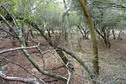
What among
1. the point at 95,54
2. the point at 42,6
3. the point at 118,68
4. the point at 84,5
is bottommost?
the point at 118,68

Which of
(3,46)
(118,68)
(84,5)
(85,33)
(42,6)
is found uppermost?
(84,5)

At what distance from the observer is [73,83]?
9.45 m

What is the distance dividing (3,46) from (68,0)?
26.9 ft

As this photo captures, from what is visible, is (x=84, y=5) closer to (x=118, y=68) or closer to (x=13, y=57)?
(x=118, y=68)

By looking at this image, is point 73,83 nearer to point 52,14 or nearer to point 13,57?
point 13,57

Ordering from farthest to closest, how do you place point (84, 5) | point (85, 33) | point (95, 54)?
point (85, 33) < point (95, 54) < point (84, 5)

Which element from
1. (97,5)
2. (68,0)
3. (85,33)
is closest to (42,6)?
(68,0)

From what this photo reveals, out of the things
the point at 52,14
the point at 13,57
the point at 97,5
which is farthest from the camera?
the point at 52,14

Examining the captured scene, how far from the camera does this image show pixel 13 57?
1279 centimetres

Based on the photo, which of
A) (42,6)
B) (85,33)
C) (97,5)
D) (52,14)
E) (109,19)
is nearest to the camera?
(97,5)

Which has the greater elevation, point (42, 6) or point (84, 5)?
point (84, 5)

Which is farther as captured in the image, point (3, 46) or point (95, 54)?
point (3, 46)

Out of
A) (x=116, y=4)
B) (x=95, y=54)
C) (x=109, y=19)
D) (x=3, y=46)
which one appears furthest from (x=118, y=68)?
(x=3, y=46)

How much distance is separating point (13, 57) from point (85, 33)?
14.0m
